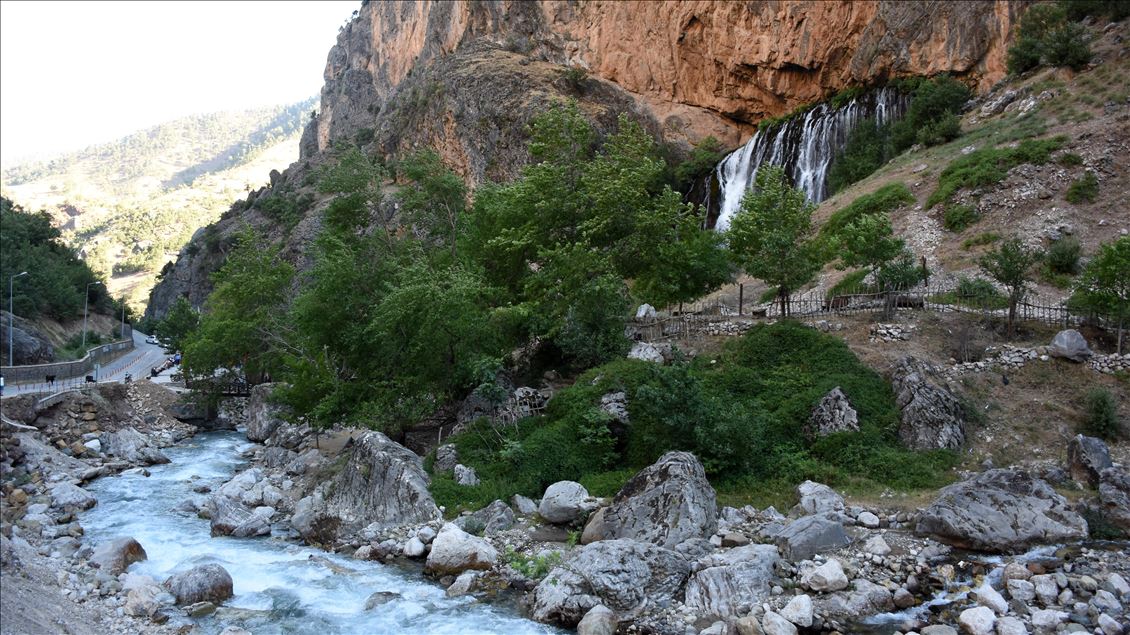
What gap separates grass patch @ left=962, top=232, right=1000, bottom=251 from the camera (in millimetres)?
27078

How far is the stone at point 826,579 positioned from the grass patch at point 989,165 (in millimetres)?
23496

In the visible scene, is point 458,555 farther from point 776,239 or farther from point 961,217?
point 961,217

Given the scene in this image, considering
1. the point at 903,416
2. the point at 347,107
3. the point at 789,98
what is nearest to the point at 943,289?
the point at 903,416

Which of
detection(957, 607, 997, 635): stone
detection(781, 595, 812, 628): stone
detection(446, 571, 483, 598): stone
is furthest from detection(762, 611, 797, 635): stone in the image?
detection(446, 571, 483, 598): stone

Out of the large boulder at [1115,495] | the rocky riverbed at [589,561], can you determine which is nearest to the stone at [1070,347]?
the rocky riverbed at [589,561]

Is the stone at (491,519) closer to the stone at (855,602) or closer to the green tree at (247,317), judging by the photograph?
the stone at (855,602)

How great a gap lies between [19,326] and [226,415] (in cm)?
1775

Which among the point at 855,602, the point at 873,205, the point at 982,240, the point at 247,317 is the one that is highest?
the point at 873,205

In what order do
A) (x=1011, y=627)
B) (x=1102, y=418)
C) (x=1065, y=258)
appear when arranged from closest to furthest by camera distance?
(x=1011, y=627) < (x=1102, y=418) < (x=1065, y=258)

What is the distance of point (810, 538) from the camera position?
40.4ft

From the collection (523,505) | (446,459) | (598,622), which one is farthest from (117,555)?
(598,622)

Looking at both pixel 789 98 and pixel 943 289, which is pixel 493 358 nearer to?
pixel 943 289

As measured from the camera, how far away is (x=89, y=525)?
1666cm

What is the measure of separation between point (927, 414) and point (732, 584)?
25.2 ft
